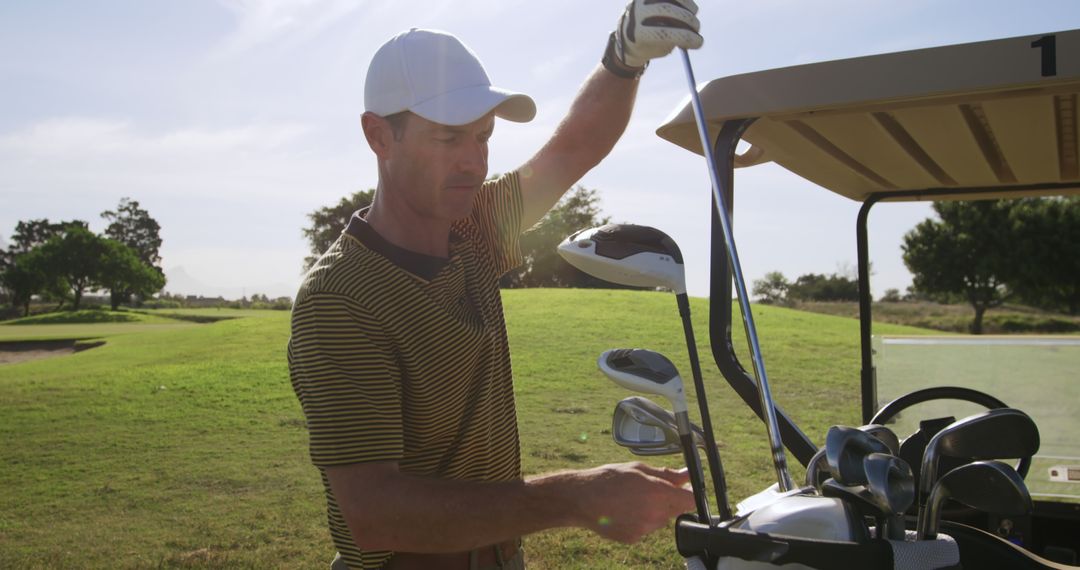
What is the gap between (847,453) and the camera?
4.16 feet

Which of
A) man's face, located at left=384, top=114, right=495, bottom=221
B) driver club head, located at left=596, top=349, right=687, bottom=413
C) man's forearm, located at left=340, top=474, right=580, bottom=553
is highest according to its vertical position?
man's face, located at left=384, top=114, right=495, bottom=221

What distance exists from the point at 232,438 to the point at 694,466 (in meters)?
9.88

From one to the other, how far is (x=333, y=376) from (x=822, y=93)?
113 cm

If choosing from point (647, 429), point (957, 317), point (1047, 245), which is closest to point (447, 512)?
point (647, 429)

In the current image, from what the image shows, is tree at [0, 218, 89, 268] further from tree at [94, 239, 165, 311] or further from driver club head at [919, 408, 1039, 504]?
driver club head at [919, 408, 1039, 504]

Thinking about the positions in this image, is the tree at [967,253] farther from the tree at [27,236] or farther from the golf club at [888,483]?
the tree at [27,236]

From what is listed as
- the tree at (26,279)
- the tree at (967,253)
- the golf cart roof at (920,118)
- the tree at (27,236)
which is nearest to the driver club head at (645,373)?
the golf cart roof at (920,118)

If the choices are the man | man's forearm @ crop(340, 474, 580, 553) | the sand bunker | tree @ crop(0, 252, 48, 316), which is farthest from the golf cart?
tree @ crop(0, 252, 48, 316)

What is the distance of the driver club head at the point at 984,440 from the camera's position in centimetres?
143

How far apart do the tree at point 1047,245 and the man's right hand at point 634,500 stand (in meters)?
32.7

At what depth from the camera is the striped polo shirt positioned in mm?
1731

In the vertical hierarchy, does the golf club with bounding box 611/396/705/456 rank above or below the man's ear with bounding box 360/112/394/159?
below

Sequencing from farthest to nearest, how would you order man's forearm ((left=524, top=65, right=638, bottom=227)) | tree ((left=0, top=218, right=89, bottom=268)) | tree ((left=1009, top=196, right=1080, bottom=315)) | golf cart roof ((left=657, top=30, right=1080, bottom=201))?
1. tree ((left=0, top=218, right=89, bottom=268))
2. tree ((left=1009, top=196, right=1080, bottom=315))
3. man's forearm ((left=524, top=65, right=638, bottom=227))
4. golf cart roof ((left=657, top=30, right=1080, bottom=201))

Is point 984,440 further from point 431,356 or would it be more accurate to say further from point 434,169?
point 434,169
